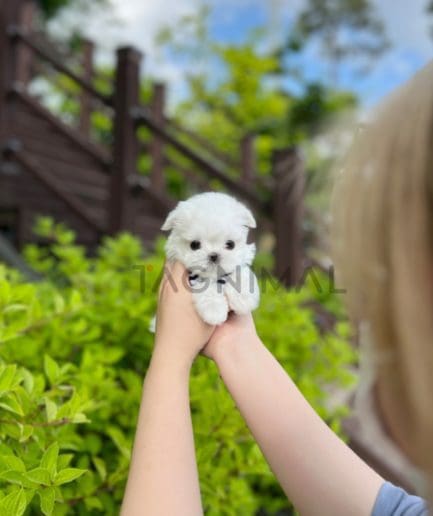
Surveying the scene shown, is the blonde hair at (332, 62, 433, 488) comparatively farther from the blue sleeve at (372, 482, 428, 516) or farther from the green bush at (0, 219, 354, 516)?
the green bush at (0, 219, 354, 516)

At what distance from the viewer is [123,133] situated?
4.59 meters

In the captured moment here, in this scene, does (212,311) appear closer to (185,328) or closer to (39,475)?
(185,328)

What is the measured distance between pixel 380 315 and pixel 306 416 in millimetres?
424

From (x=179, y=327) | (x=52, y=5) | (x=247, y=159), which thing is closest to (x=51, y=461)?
(x=179, y=327)

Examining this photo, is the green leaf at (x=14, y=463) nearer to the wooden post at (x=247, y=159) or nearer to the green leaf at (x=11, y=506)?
the green leaf at (x=11, y=506)

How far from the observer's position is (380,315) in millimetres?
774

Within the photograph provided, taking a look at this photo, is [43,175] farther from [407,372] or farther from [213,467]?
[407,372]

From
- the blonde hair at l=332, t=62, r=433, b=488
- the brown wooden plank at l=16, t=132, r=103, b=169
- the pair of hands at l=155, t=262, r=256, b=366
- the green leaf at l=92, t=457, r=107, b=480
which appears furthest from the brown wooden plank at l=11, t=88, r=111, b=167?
the blonde hair at l=332, t=62, r=433, b=488

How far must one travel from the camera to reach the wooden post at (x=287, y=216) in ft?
13.0

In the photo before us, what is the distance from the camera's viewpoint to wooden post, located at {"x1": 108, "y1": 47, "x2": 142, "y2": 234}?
4.59 meters

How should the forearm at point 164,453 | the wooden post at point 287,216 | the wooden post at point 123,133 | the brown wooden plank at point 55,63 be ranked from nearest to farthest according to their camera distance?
the forearm at point 164,453, the wooden post at point 287,216, the wooden post at point 123,133, the brown wooden plank at point 55,63

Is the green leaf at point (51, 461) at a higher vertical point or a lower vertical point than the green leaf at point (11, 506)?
higher

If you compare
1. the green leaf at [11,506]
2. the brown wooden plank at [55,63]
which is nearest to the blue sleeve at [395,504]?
the green leaf at [11,506]

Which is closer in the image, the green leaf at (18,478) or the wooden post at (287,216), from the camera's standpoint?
the green leaf at (18,478)
